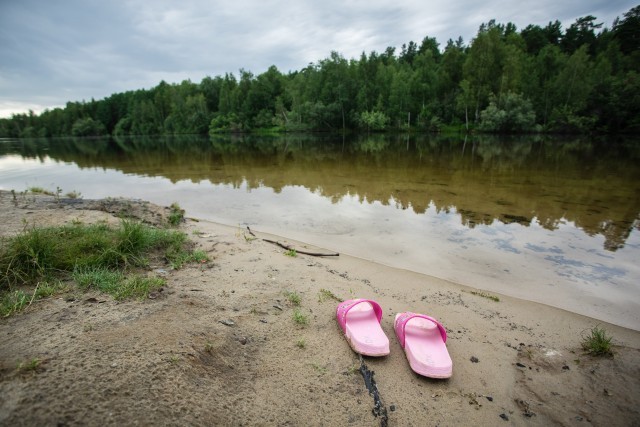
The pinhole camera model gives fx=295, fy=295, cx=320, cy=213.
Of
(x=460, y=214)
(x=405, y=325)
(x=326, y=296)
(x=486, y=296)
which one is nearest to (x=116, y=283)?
(x=326, y=296)

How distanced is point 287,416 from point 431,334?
1.87 metres

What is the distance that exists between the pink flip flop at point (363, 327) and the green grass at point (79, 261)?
97.3 inches

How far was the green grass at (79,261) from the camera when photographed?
3.57 m

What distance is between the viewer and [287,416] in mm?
2412

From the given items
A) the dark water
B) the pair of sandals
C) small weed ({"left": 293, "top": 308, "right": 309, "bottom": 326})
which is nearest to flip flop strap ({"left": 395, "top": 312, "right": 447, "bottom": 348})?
the pair of sandals

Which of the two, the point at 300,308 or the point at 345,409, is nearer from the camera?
the point at 345,409

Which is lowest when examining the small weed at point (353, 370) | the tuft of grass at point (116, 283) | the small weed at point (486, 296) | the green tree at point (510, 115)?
the small weed at point (486, 296)

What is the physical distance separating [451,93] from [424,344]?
65.4 m

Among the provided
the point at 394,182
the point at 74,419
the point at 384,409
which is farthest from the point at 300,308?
the point at 394,182

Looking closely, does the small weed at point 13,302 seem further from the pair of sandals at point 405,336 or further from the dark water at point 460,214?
the dark water at point 460,214

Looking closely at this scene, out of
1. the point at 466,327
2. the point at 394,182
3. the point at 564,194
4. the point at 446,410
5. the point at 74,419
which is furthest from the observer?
the point at 394,182

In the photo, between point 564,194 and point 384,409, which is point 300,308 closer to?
point 384,409

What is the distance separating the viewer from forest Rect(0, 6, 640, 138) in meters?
44.8

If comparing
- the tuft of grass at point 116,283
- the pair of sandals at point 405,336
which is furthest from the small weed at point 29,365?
the pair of sandals at point 405,336
